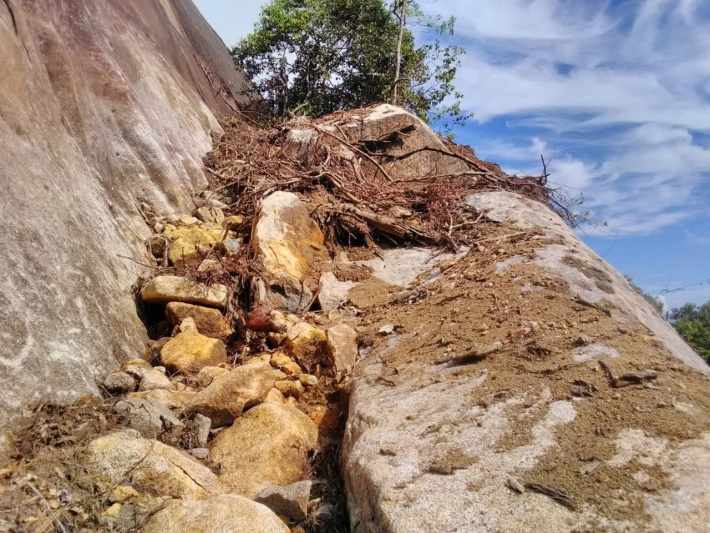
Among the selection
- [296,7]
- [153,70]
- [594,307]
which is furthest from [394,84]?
[594,307]

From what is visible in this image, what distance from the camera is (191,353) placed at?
13.2 feet

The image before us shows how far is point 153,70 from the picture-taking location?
779cm

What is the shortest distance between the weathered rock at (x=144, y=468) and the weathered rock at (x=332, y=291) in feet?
8.50

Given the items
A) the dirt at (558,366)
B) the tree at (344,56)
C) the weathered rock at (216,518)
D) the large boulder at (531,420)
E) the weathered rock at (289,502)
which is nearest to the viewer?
the large boulder at (531,420)

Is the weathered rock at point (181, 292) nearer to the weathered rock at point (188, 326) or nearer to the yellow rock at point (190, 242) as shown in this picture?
the weathered rock at point (188, 326)

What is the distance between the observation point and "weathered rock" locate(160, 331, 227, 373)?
390 cm

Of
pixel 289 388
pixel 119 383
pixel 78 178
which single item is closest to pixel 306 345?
pixel 289 388

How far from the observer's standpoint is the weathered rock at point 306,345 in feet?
14.2

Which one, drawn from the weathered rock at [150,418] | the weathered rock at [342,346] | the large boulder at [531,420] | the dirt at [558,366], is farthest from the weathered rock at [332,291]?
the weathered rock at [150,418]

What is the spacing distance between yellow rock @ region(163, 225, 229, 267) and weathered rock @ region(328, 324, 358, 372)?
5.73 ft

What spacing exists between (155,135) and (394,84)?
7.05 m

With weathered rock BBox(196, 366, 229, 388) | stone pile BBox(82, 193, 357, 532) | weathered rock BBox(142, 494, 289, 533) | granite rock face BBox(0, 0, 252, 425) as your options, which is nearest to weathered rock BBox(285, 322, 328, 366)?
stone pile BBox(82, 193, 357, 532)

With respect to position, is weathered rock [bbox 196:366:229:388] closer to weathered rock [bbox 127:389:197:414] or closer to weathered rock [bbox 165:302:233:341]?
weathered rock [bbox 127:389:197:414]

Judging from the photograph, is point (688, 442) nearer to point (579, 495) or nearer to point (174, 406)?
point (579, 495)
